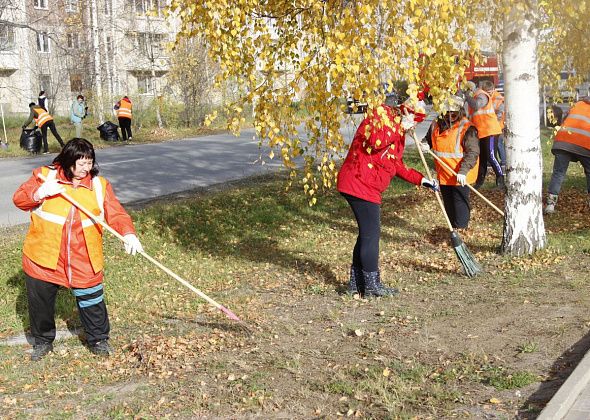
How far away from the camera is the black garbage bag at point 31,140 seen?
22.9 metres

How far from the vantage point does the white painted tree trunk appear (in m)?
7.99

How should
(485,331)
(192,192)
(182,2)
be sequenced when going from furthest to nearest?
1. (192,192)
2. (182,2)
3. (485,331)

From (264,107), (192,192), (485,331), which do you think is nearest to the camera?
(485,331)

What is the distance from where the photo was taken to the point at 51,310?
20.5ft

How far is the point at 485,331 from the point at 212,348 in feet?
6.49

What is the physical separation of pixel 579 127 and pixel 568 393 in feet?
21.5

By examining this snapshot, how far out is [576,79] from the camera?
11.8 metres

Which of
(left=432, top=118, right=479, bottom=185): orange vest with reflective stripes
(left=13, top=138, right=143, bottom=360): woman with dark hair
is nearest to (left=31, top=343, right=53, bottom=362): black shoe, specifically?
(left=13, top=138, right=143, bottom=360): woman with dark hair

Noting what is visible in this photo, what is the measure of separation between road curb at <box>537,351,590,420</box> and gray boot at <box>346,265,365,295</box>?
2610 mm

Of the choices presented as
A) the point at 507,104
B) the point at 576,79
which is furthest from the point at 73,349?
the point at 576,79

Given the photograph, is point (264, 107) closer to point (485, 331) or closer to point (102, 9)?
point (485, 331)

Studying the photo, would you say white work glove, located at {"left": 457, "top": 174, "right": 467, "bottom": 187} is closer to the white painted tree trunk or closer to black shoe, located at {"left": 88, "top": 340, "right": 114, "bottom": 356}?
the white painted tree trunk

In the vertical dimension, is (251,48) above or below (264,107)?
above

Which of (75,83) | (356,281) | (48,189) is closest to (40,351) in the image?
(48,189)
